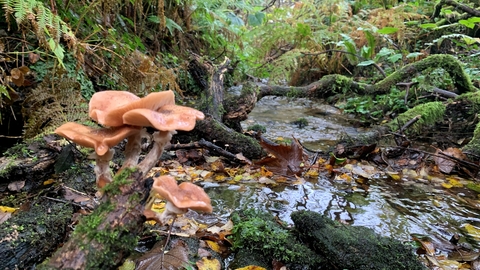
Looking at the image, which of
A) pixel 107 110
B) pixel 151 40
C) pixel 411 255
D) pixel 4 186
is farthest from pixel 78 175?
pixel 151 40

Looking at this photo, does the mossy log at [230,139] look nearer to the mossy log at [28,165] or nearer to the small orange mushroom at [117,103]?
the mossy log at [28,165]

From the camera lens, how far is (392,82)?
245 inches

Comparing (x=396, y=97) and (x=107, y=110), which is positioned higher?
(x=107, y=110)

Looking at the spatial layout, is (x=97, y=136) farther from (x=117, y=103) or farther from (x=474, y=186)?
(x=474, y=186)

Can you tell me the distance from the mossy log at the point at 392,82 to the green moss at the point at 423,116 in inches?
34.0

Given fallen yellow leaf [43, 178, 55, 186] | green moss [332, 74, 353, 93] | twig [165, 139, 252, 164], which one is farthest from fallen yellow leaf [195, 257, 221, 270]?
green moss [332, 74, 353, 93]

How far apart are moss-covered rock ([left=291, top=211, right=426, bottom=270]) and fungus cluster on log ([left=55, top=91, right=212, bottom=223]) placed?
3.23 feet

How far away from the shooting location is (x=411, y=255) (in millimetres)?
1896

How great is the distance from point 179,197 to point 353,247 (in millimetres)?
1190

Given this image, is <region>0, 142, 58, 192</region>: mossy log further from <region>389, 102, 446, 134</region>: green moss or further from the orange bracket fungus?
<region>389, 102, 446, 134</region>: green moss

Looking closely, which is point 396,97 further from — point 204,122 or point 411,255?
point 411,255

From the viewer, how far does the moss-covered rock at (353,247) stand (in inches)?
72.5

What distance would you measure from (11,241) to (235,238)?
4.14 feet

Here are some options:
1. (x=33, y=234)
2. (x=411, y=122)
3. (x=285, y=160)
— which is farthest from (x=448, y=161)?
(x=33, y=234)
